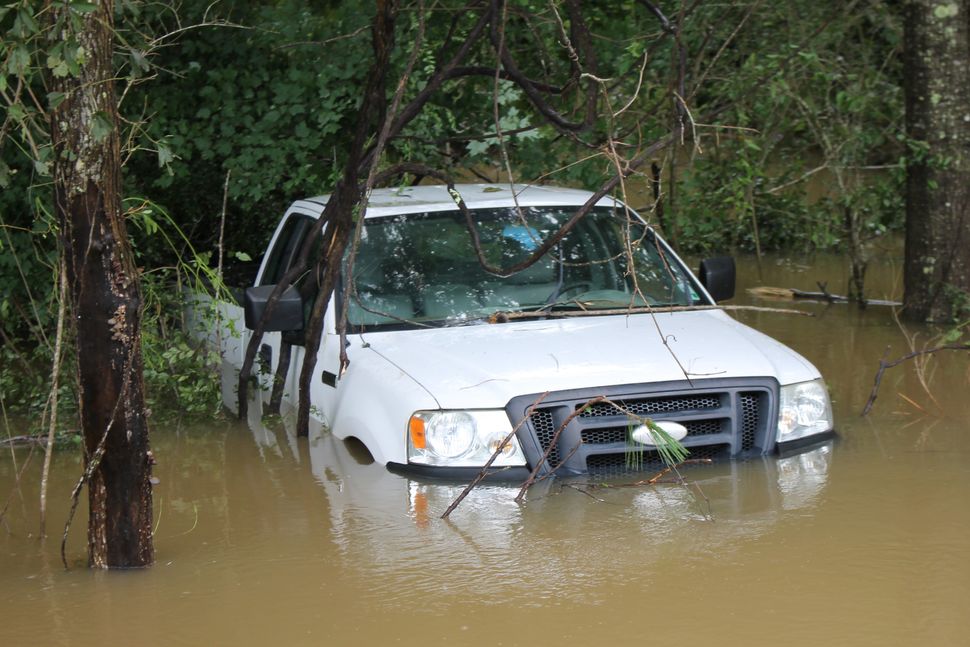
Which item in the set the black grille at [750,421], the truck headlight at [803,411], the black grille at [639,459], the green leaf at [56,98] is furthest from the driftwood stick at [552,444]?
the green leaf at [56,98]

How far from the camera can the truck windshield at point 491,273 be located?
6461 mm

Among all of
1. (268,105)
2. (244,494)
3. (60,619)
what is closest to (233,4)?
(268,105)

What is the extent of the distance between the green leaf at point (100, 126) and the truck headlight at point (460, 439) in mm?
1735

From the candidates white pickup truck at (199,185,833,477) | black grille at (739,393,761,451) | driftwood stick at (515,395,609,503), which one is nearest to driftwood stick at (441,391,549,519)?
white pickup truck at (199,185,833,477)

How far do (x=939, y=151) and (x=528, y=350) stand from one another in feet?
18.5

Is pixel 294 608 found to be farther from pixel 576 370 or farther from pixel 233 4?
pixel 233 4

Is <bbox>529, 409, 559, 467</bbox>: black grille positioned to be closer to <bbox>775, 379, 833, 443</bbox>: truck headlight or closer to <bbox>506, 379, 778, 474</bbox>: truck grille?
<bbox>506, 379, 778, 474</bbox>: truck grille

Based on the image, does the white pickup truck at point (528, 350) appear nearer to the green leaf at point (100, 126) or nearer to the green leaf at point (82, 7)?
the green leaf at point (100, 126)

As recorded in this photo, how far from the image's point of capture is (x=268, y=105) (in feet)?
30.8

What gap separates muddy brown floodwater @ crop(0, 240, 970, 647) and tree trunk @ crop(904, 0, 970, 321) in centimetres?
392

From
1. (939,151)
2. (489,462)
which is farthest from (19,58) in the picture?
(939,151)

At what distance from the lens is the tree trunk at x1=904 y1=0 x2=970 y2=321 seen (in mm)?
10094

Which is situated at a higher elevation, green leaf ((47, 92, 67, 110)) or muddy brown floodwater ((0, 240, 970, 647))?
green leaf ((47, 92, 67, 110))

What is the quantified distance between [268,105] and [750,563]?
576 cm
